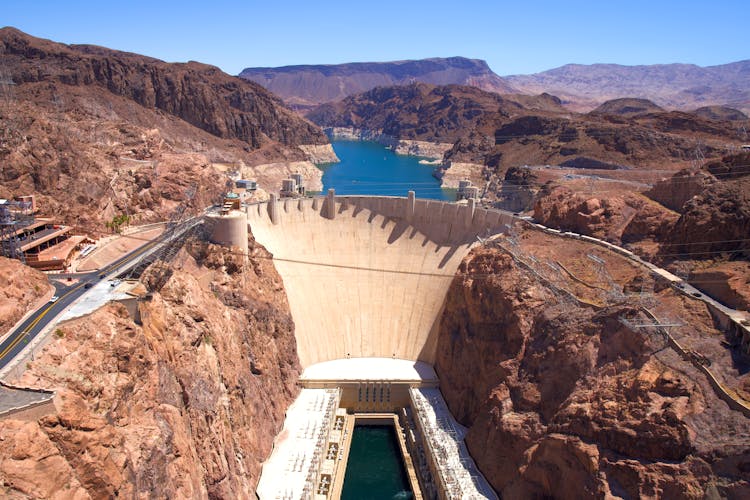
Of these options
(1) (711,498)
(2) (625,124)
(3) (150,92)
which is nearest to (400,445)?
(1) (711,498)

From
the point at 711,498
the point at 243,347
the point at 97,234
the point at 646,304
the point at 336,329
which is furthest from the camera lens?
the point at 336,329

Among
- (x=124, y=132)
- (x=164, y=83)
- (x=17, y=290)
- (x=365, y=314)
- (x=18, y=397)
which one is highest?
(x=164, y=83)

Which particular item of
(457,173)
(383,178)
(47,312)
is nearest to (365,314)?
(47,312)

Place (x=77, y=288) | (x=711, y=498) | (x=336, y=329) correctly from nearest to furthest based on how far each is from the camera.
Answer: (x=711, y=498)
(x=77, y=288)
(x=336, y=329)

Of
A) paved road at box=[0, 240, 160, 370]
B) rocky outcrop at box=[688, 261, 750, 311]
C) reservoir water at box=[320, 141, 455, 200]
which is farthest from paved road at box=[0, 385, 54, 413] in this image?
reservoir water at box=[320, 141, 455, 200]

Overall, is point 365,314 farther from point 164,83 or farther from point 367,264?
point 164,83

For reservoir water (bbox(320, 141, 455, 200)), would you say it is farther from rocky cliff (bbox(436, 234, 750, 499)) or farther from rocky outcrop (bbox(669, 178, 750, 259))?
rocky outcrop (bbox(669, 178, 750, 259))

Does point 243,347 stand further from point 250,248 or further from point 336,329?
point 336,329

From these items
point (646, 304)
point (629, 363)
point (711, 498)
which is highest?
point (646, 304)
